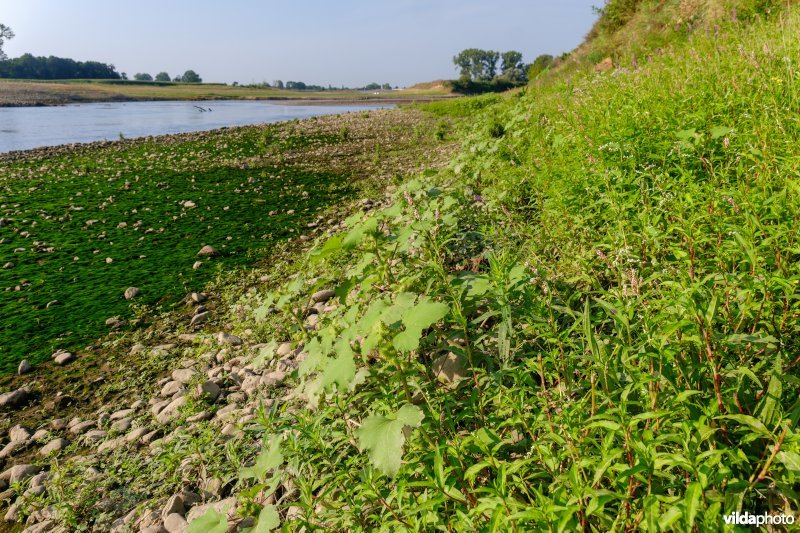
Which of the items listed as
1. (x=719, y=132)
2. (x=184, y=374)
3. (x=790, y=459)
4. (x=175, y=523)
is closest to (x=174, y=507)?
(x=175, y=523)

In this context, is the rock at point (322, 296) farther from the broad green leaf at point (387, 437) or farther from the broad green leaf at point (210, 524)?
the broad green leaf at point (387, 437)

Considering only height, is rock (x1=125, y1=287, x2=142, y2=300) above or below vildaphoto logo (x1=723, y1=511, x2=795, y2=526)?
below

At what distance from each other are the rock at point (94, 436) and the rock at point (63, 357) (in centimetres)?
167

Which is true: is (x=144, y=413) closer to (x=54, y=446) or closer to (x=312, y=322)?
(x=54, y=446)

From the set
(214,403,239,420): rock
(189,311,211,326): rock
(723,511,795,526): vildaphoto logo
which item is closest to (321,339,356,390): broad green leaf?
(723,511,795,526): vildaphoto logo

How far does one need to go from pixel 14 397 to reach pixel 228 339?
208 centimetres

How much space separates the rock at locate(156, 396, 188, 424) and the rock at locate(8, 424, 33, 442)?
1.17 m

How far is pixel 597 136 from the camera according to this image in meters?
4.51

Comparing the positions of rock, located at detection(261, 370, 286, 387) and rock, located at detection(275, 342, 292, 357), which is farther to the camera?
rock, located at detection(275, 342, 292, 357)

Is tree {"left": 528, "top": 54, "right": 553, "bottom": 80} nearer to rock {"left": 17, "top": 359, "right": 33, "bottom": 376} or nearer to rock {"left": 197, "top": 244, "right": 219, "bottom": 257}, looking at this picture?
rock {"left": 197, "top": 244, "right": 219, "bottom": 257}

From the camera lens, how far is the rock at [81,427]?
12.9 ft

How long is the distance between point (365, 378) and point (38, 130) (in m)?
37.9

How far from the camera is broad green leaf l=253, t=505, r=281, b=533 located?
6.81ft

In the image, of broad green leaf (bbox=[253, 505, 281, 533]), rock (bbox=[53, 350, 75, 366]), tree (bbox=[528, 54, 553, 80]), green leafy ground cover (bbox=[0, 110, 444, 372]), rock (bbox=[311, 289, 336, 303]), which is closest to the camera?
broad green leaf (bbox=[253, 505, 281, 533])
